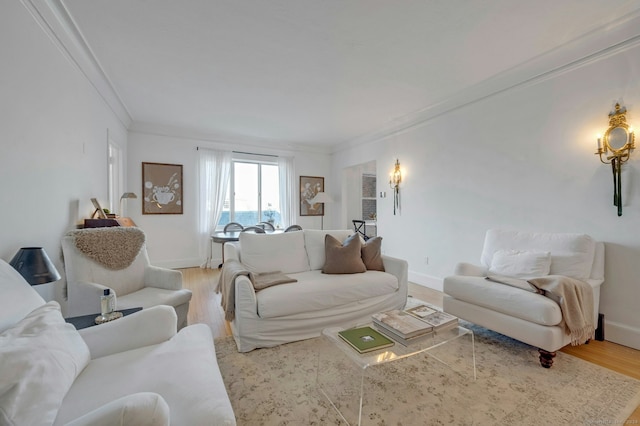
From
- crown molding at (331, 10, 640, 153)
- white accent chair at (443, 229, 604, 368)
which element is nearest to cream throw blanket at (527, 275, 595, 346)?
white accent chair at (443, 229, 604, 368)

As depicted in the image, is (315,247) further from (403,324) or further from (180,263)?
(180,263)

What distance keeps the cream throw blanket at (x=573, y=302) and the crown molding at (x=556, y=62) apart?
79.3 inches

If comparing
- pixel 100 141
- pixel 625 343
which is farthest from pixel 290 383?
pixel 100 141

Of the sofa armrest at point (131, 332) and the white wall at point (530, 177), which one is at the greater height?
the white wall at point (530, 177)

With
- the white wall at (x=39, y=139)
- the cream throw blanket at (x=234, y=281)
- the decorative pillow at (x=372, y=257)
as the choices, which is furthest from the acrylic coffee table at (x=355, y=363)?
the white wall at (x=39, y=139)

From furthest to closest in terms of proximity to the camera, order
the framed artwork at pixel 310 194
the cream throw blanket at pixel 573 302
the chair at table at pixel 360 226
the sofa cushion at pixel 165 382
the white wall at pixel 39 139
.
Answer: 1. the chair at table at pixel 360 226
2. the framed artwork at pixel 310 194
3. the cream throw blanket at pixel 573 302
4. the white wall at pixel 39 139
5. the sofa cushion at pixel 165 382

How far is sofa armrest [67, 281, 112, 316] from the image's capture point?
2.03 metres

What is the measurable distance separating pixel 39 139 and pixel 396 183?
428cm

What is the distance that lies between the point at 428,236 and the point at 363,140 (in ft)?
7.75

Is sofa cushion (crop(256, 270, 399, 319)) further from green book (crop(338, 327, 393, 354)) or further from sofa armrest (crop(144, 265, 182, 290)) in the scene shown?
sofa armrest (crop(144, 265, 182, 290))

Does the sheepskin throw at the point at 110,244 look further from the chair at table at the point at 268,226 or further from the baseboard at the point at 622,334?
the baseboard at the point at 622,334

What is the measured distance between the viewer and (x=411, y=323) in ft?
6.00

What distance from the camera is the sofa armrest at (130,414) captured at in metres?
0.73

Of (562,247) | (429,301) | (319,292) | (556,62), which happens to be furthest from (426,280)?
(556,62)
